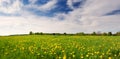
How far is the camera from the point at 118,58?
9344mm

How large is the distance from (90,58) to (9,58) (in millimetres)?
3336

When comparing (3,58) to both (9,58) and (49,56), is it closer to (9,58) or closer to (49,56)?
(9,58)

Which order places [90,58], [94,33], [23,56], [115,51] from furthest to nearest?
[94,33] → [115,51] → [23,56] → [90,58]

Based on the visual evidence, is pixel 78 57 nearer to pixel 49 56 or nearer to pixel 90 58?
pixel 90 58

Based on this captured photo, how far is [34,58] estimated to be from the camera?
9125 mm

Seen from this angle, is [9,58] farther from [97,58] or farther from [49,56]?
[97,58]

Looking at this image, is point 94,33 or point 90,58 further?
point 94,33

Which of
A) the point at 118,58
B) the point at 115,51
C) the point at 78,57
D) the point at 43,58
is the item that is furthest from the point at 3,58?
the point at 115,51

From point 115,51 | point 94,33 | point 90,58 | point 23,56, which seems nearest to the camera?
point 90,58

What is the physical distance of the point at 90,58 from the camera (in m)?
9.02

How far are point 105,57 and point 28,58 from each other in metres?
3.21

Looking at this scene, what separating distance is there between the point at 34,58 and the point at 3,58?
1.26 m

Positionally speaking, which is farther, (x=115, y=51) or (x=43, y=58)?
(x=115, y=51)

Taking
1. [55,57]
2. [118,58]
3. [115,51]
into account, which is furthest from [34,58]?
[115,51]
